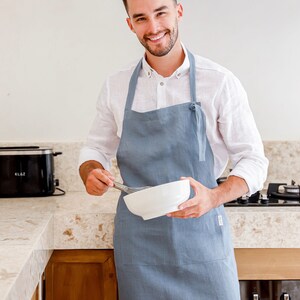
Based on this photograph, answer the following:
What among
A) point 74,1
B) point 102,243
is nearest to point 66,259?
point 102,243

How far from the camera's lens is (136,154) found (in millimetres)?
1409

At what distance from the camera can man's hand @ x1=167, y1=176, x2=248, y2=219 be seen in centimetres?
120

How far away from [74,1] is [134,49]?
0.31 m

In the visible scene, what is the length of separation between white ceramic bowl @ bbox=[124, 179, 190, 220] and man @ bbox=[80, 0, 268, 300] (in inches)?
7.5

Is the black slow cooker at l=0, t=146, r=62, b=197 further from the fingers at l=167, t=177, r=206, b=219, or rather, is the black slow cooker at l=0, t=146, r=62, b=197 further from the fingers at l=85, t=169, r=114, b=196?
the fingers at l=167, t=177, r=206, b=219

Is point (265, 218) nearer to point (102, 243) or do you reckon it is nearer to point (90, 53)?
point (102, 243)

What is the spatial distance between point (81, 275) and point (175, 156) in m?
→ 0.52

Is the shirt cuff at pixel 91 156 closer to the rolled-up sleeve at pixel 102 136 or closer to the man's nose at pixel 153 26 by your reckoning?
the rolled-up sleeve at pixel 102 136

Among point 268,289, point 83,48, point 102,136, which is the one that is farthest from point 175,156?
point 83,48

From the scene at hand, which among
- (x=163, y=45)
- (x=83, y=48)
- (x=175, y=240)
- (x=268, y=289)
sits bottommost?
(x=268, y=289)

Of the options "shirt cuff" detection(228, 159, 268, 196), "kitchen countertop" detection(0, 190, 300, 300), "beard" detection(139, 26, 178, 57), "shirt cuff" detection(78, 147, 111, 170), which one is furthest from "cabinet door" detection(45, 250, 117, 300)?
"beard" detection(139, 26, 178, 57)

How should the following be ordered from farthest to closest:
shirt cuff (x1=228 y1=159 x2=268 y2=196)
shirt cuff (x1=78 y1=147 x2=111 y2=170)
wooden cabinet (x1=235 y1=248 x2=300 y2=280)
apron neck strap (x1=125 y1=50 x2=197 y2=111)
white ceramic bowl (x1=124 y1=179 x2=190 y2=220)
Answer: wooden cabinet (x1=235 y1=248 x2=300 y2=280), shirt cuff (x1=78 y1=147 x2=111 y2=170), apron neck strap (x1=125 y1=50 x2=197 y2=111), shirt cuff (x1=228 y1=159 x2=268 y2=196), white ceramic bowl (x1=124 y1=179 x2=190 y2=220)

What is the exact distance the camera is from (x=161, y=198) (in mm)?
1129

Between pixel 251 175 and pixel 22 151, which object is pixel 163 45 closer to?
pixel 251 175
